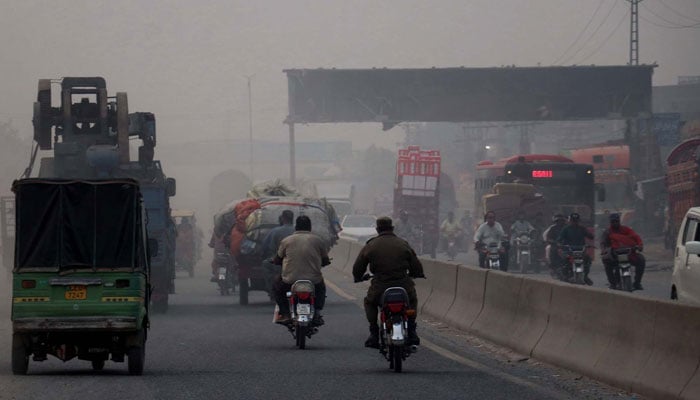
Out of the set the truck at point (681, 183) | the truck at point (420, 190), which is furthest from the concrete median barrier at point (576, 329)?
the truck at point (420, 190)

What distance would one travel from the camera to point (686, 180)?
41.9 meters

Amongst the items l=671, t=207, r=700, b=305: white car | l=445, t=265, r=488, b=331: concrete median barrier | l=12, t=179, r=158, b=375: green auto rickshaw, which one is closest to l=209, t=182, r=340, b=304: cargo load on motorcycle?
l=445, t=265, r=488, b=331: concrete median barrier

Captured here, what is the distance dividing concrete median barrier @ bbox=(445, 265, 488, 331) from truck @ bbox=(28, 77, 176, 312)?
6136 millimetres

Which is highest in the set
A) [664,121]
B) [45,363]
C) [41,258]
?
[664,121]

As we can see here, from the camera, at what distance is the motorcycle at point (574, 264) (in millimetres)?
28469

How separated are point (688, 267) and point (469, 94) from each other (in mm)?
48130

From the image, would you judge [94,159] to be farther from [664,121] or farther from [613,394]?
[664,121]

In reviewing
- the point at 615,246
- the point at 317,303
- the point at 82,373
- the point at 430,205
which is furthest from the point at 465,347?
the point at 430,205

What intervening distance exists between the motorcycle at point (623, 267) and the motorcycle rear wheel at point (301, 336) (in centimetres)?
943

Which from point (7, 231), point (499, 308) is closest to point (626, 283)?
point (499, 308)

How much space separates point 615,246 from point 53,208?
13.3m

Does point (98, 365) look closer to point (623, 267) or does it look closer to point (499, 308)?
point (499, 308)

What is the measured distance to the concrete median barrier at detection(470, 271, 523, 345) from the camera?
17.4 m

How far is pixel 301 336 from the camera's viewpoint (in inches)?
686
